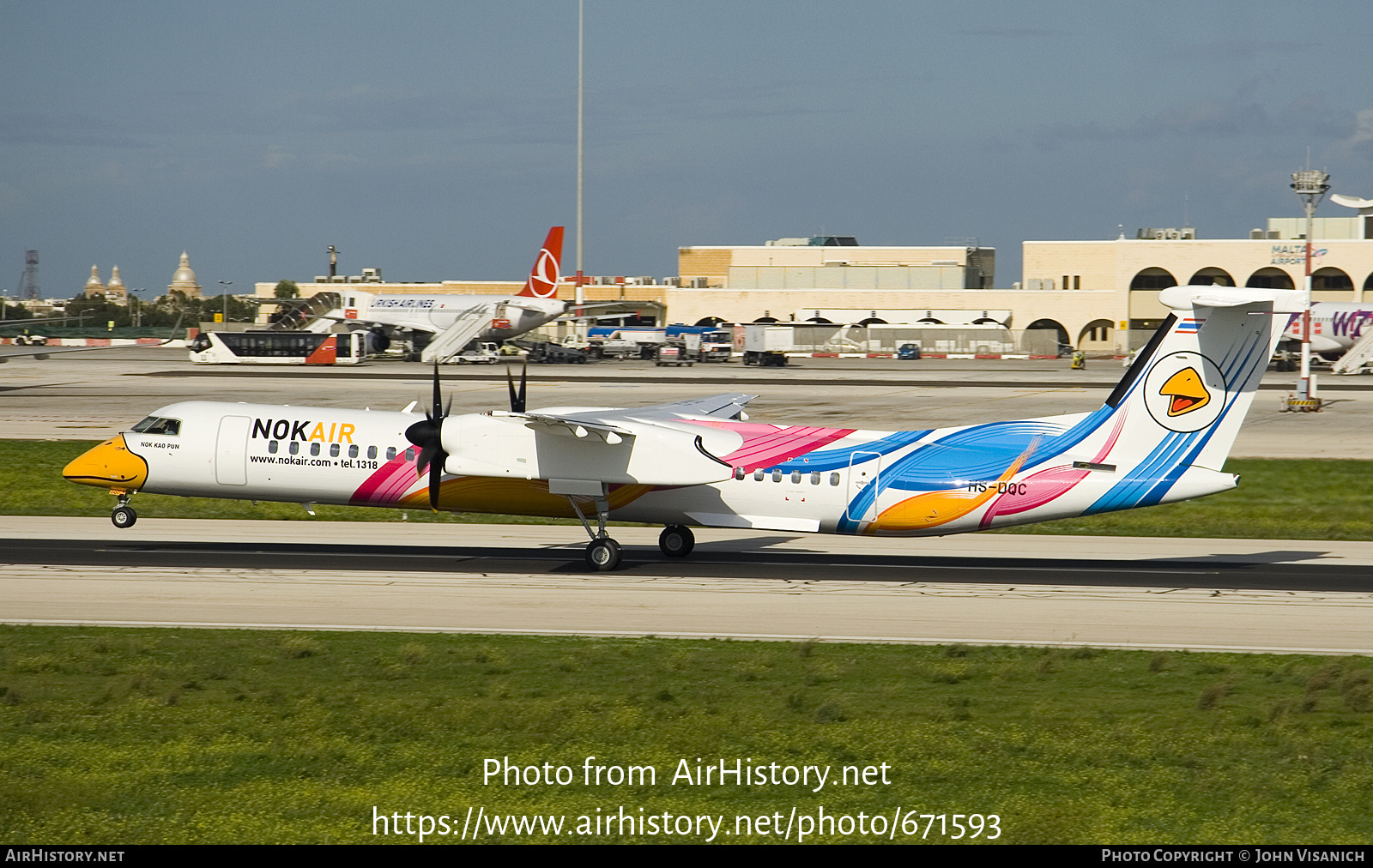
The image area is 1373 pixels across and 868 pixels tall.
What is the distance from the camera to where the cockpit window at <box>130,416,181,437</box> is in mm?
27906

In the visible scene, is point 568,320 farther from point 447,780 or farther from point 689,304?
point 447,780

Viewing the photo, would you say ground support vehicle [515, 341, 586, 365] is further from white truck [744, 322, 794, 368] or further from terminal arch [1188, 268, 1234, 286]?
terminal arch [1188, 268, 1234, 286]

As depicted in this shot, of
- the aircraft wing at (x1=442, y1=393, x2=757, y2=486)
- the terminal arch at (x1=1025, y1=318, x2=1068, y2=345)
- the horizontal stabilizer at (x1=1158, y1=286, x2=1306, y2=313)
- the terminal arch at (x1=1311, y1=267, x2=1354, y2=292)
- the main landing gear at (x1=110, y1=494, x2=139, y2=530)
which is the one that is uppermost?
the terminal arch at (x1=1311, y1=267, x2=1354, y2=292)

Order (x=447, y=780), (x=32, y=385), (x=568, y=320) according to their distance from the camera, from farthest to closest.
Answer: (x=568, y=320) < (x=32, y=385) < (x=447, y=780)

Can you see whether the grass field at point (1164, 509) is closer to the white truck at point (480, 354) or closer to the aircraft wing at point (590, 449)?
the aircraft wing at point (590, 449)

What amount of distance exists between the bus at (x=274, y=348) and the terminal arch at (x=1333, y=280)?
93036mm

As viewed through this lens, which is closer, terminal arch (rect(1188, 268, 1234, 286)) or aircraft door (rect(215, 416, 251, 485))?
aircraft door (rect(215, 416, 251, 485))

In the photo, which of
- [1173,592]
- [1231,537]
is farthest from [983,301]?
[1173,592]

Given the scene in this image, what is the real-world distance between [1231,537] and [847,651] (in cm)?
1762

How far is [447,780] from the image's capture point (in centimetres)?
1321

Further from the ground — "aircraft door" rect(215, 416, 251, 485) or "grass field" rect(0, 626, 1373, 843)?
"aircraft door" rect(215, 416, 251, 485)

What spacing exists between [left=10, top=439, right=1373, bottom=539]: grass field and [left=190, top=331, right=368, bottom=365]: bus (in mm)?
61810

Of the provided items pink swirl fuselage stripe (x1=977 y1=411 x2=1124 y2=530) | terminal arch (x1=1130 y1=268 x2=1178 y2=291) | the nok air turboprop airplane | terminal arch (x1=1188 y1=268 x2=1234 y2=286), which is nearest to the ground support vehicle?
terminal arch (x1=1130 y1=268 x2=1178 y2=291)

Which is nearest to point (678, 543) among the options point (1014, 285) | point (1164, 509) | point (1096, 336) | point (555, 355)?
point (1164, 509)
